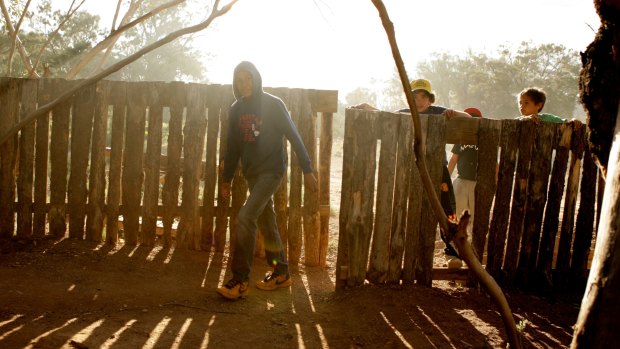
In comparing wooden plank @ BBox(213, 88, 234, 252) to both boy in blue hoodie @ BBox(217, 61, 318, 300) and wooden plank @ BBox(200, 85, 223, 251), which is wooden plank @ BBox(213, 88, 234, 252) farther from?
boy in blue hoodie @ BBox(217, 61, 318, 300)

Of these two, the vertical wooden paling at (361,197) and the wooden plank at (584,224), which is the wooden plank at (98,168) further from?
the wooden plank at (584,224)

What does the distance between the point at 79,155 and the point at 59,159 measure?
0.23 m

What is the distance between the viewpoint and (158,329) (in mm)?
3416

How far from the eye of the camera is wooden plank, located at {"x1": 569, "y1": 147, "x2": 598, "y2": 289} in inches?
174

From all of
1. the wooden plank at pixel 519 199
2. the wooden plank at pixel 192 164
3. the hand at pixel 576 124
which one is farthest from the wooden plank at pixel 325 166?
the hand at pixel 576 124

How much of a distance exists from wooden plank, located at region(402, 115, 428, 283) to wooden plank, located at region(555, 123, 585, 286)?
1.38 meters

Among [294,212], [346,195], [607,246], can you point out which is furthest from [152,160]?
[607,246]

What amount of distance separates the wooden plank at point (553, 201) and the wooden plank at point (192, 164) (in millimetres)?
3404

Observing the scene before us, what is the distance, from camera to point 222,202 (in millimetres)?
5156

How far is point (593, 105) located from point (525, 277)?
8.67ft

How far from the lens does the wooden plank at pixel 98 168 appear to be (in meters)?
5.05

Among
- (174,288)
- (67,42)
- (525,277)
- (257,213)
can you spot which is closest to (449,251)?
(525,277)

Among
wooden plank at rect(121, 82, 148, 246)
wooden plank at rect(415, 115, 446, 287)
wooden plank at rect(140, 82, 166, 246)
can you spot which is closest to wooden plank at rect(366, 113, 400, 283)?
wooden plank at rect(415, 115, 446, 287)

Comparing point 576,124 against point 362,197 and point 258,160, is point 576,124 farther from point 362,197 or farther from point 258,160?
point 258,160
